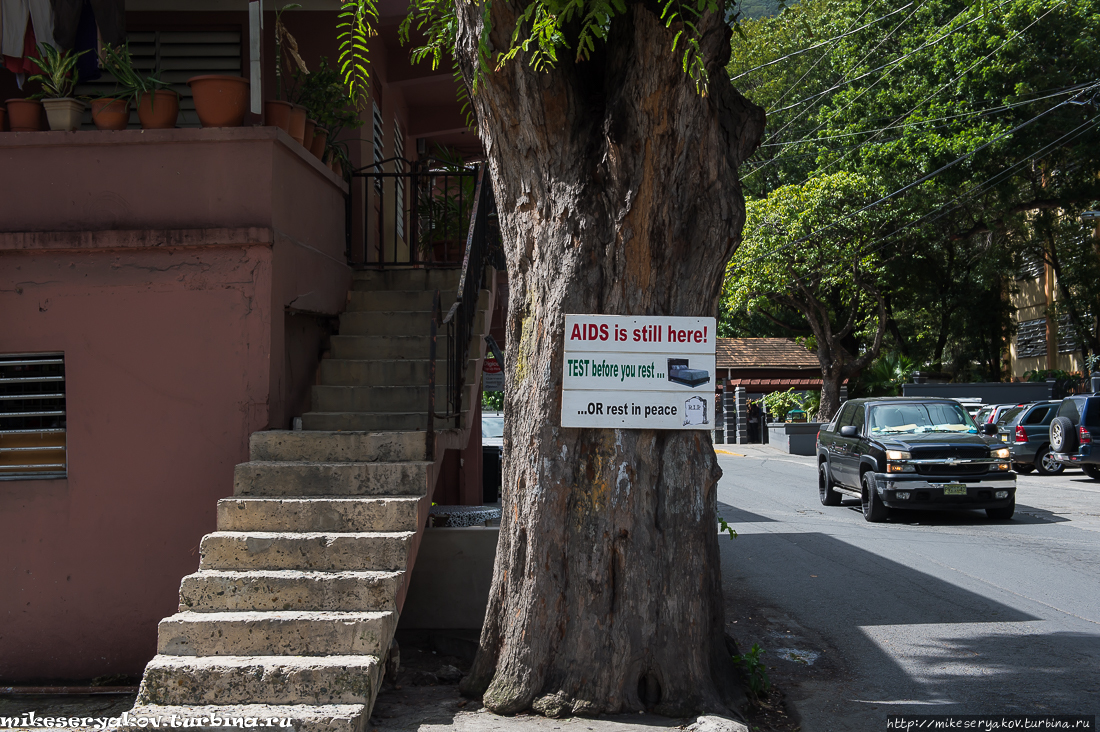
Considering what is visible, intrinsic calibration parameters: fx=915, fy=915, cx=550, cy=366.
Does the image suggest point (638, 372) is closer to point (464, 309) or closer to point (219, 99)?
point (464, 309)

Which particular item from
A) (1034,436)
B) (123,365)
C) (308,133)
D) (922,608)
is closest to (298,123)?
(308,133)

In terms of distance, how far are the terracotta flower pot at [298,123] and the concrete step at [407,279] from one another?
5.83ft

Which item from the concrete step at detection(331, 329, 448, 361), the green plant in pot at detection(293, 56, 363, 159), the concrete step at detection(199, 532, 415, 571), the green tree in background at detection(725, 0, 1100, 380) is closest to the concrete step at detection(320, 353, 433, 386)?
the concrete step at detection(331, 329, 448, 361)

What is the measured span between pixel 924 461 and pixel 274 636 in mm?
10129

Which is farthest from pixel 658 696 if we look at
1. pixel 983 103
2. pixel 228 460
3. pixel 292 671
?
pixel 983 103

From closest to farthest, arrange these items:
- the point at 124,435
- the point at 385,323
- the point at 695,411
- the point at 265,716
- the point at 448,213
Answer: the point at 265,716 → the point at 695,411 → the point at 124,435 → the point at 385,323 → the point at 448,213

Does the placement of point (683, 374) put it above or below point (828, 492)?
above

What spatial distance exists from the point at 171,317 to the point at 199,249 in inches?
21.4

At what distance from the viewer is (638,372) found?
521 centimetres

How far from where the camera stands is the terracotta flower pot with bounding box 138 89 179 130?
7.00 metres

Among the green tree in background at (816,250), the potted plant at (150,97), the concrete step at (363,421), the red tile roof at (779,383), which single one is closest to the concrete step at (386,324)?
the concrete step at (363,421)

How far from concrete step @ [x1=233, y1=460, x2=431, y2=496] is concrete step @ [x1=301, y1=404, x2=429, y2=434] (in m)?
1.12

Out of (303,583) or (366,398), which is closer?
(303,583)

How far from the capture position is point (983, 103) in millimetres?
25297
